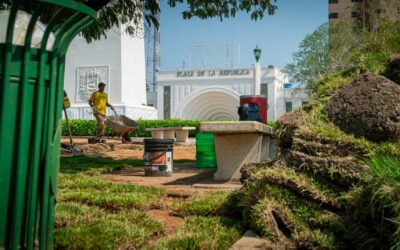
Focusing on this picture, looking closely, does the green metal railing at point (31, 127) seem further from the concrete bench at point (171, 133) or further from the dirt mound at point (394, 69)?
the concrete bench at point (171, 133)

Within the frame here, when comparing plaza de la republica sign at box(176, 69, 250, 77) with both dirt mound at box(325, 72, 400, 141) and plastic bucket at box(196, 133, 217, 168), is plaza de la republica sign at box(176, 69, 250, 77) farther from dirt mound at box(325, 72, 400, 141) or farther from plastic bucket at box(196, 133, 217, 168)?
dirt mound at box(325, 72, 400, 141)

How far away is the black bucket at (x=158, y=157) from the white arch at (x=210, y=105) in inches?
1261

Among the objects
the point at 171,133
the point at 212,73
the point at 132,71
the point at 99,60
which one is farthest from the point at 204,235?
the point at 212,73

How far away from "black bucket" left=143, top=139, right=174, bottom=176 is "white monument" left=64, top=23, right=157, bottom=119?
56.3 feet

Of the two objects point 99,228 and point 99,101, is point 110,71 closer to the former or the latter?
point 99,101

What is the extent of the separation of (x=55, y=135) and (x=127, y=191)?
3339 millimetres

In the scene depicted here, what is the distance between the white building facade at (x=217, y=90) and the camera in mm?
39469

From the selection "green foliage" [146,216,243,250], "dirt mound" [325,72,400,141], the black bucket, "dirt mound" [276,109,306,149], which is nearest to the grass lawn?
"green foliage" [146,216,243,250]

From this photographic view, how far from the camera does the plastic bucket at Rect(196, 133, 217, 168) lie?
8844 millimetres

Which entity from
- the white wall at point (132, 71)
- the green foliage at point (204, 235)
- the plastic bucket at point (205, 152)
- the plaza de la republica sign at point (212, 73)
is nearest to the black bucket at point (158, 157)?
the plastic bucket at point (205, 152)

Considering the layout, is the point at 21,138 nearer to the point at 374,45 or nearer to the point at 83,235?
the point at 83,235

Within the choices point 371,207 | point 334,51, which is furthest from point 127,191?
point 334,51

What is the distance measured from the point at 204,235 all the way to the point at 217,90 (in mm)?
38098

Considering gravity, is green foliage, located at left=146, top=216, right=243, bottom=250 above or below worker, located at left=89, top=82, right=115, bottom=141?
below
